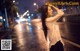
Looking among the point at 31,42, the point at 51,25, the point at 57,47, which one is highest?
the point at 51,25

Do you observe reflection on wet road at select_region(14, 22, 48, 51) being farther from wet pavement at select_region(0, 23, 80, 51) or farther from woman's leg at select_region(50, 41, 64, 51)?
woman's leg at select_region(50, 41, 64, 51)

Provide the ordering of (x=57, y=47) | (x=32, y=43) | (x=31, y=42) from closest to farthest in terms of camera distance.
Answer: (x=57, y=47), (x=32, y=43), (x=31, y=42)

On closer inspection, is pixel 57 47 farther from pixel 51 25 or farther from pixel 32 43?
pixel 32 43

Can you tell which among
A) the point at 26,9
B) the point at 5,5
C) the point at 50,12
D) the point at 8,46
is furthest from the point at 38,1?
the point at 5,5

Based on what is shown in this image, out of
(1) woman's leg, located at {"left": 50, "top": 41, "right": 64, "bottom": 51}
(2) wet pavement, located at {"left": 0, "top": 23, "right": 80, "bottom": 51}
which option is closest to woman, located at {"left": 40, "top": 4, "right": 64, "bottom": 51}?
(1) woman's leg, located at {"left": 50, "top": 41, "right": 64, "bottom": 51}

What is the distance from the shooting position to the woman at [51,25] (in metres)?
4.31

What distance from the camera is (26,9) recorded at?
5.94 m

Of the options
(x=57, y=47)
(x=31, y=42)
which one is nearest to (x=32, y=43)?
(x=31, y=42)

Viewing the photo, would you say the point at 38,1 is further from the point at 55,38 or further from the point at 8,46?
the point at 55,38

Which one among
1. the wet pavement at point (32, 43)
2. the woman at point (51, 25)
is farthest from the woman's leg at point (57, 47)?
the wet pavement at point (32, 43)

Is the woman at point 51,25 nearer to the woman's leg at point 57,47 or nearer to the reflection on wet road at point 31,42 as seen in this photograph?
the woman's leg at point 57,47

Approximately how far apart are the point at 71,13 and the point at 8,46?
5.88 feet

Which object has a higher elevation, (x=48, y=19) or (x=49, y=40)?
(x=48, y=19)

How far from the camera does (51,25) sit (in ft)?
14.4
